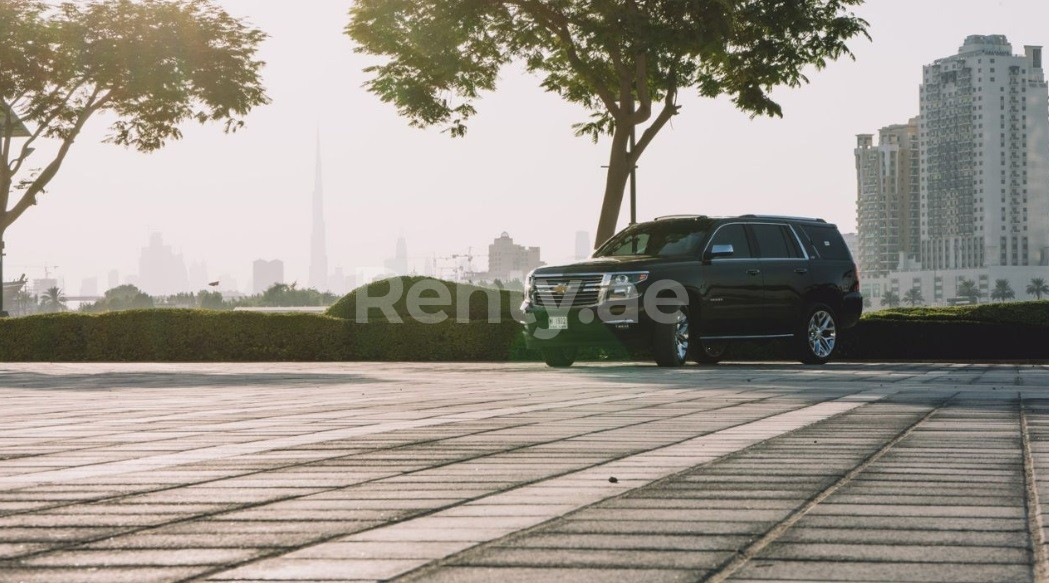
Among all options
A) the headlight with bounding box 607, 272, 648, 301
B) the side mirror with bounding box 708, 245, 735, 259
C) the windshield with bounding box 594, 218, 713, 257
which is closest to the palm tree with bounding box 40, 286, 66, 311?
the windshield with bounding box 594, 218, 713, 257

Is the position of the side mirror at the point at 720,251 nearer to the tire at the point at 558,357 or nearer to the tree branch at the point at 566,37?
the tire at the point at 558,357

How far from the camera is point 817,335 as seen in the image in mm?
18625

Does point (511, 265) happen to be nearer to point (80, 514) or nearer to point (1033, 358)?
point (1033, 358)

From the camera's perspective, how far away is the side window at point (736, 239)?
57.3 ft

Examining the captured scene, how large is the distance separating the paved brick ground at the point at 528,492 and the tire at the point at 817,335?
9200mm

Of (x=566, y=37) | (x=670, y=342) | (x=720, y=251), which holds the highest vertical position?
(x=566, y=37)

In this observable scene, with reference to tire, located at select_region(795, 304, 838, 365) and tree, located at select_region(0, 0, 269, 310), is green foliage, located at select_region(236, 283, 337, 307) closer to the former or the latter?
tree, located at select_region(0, 0, 269, 310)

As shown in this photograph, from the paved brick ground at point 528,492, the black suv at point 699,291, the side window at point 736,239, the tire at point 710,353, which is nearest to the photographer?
the paved brick ground at point 528,492

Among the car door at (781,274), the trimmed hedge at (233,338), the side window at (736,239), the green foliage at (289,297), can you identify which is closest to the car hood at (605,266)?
the side window at (736,239)

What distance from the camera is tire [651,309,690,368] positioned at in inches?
650

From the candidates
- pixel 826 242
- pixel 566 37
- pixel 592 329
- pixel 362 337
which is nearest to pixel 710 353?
pixel 826 242

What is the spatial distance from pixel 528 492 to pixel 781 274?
45.6 ft

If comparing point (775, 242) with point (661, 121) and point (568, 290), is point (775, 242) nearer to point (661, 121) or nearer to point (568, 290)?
point (568, 290)

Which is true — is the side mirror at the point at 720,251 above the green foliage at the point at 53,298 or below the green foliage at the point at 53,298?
below
